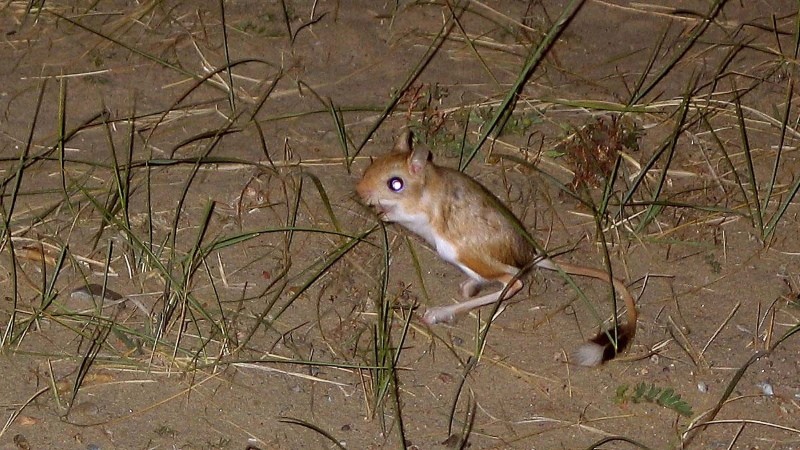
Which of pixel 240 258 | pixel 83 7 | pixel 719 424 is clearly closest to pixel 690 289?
pixel 719 424

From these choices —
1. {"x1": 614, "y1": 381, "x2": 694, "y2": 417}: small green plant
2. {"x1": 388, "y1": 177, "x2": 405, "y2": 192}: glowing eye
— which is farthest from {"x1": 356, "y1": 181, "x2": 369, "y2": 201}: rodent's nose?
{"x1": 614, "y1": 381, "x2": 694, "y2": 417}: small green plant

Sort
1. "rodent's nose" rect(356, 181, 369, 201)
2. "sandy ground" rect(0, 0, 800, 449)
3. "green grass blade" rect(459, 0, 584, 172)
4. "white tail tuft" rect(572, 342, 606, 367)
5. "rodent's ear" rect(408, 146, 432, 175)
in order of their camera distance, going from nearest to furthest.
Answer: "sandy ground" rect(0, 0, 800, 449) → "white tail tuft" rect(572, 342, 606, 367) → "rodent's ear" rect(408, 146, 432, 175) → "rodent's nose" rect(356, 181, 369, 201) → "green grass blade" rect(459, 0, 584, 172)

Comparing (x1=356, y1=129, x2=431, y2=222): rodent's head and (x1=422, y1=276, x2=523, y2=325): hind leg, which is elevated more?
(x1=356, y1=129, x2=431, y2=222): rodent's head

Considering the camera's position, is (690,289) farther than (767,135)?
No

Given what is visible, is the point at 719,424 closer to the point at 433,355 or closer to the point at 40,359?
the point at 433,355

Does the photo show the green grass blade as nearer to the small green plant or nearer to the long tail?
the long tail

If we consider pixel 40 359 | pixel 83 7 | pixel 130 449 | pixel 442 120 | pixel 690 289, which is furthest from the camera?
pixel 83 7

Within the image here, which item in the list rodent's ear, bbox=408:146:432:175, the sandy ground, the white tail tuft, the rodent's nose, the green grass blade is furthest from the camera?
the green grass blade
